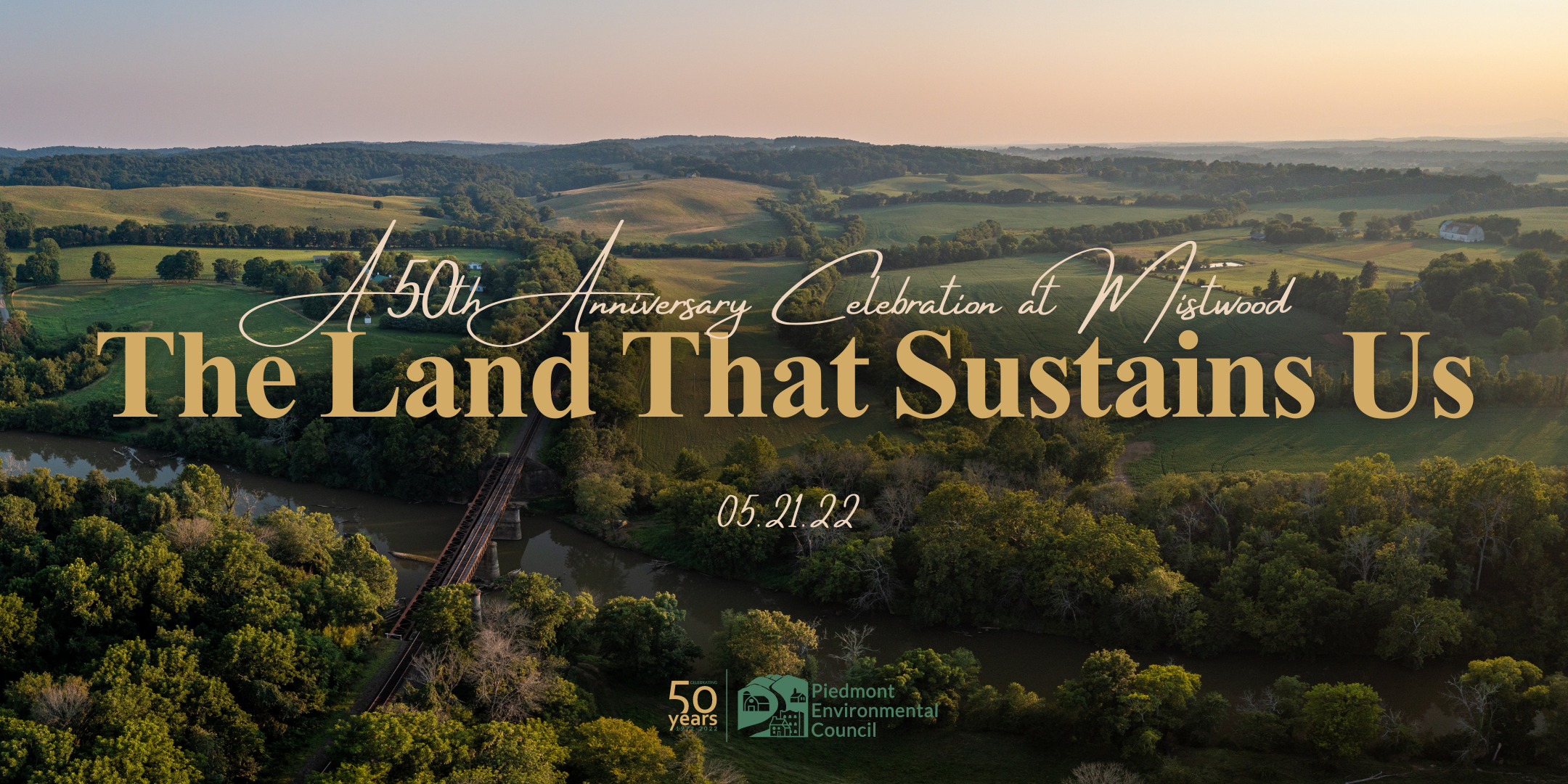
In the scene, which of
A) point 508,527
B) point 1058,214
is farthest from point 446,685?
point 1058,214

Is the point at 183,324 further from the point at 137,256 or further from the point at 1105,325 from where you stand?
the point at 1105,325

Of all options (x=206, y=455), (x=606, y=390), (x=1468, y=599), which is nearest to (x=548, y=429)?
(x=606, y=390)

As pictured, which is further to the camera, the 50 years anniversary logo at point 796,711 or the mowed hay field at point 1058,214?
the mowed hay field at point 1058,214

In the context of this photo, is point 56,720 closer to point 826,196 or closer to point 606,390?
point 606,390

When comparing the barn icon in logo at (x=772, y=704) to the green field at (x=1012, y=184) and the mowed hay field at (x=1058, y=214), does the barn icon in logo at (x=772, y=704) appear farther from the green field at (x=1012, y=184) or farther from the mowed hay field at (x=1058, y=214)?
the green field at (x=1012, y=184)

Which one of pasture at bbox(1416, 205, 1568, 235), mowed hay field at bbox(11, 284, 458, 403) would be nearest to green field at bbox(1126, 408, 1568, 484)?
pasture at bbox(1416, 205, 1568, 235)

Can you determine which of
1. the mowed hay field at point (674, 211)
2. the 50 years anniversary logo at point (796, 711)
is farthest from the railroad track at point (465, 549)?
the mowed hay field at point (674, 211)

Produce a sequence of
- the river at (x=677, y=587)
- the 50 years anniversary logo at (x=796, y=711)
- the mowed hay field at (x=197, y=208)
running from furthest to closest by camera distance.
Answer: the mowed hay field at (x=197, y=208) < the river at (x=677, y=587) < the 50 years anniversary logo at (x=796, y=711)
